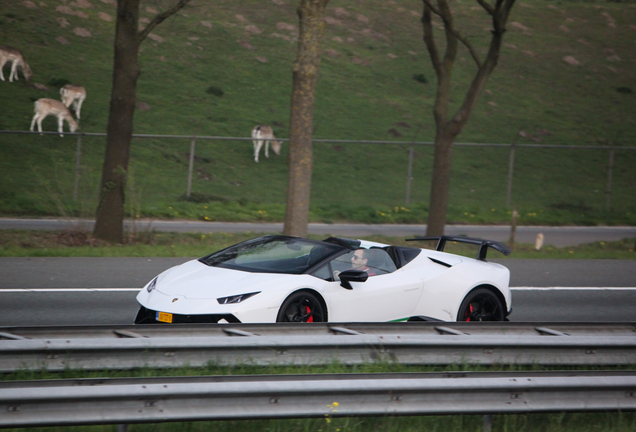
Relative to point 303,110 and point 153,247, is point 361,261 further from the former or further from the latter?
point 153,247

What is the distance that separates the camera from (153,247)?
44.5 feet

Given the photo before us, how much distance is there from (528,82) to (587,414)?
42736 millimetres

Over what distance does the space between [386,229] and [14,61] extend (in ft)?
64.1

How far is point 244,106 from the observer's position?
111 ft

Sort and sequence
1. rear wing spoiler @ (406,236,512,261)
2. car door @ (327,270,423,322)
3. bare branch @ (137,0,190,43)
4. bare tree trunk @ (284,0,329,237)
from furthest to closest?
bare branch @ (137,0,190,43), bare tree trunk @ (284,0,329,237), rear wing spoiler @ (406,236,512,261), car door @ (327,270,423,322)

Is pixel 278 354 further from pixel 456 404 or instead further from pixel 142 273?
pixel 142 273

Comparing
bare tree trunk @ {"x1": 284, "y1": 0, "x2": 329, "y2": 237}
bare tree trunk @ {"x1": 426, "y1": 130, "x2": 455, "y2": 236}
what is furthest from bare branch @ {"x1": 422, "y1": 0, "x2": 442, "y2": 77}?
bare tree trunk @ {"x1": 284, "y1": 0, "x2": 329, "y2": 237}

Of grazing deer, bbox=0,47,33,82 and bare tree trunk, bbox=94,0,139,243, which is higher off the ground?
grazing deer, bbox=0,47,33,82

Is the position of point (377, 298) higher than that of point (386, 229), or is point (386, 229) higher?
point (386, 229)

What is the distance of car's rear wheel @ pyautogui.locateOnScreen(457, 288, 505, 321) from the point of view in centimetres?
784

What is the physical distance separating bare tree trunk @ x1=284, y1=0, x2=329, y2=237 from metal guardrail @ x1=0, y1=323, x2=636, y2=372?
21.1 ft

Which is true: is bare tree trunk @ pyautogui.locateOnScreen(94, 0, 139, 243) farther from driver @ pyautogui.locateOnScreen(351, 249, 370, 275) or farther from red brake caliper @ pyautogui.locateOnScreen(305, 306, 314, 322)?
red brake caliper @ pyautogui.locateOnScreen(305, 306, 314, 322)

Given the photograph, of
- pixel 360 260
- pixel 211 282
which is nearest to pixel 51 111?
pixel 211 282

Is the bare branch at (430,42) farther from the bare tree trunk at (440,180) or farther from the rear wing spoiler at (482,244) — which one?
the rear wing spoiler at (482,244)
